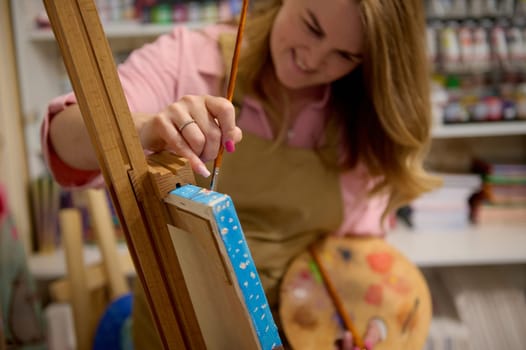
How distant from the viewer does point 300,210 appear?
0.74 m

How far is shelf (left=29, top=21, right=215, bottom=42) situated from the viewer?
1.39 metres

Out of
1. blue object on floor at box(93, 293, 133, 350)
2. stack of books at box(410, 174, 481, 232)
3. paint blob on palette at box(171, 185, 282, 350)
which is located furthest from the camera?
stack of books at box(410, 174, 481, 232)

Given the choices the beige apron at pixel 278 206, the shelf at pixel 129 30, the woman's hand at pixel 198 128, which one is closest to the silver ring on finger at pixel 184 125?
the woman's hand at pixel 198 128

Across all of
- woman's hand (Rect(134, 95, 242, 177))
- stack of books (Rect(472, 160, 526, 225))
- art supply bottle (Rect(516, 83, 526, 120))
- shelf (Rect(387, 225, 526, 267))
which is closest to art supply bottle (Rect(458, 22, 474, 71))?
art supply bottle (Rect(516, 83, 526, 120))

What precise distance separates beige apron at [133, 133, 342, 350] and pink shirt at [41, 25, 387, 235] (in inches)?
1.1

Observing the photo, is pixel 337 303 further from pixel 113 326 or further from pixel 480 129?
pixel 480 129

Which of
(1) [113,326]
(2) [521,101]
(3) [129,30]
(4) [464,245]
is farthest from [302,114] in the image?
(2) [521,101]

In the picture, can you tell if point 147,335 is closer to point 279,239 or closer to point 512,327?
point 279,239

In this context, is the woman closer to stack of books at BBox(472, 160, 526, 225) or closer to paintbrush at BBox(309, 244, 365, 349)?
paintbrush at BBox(309, 244, 365, 349)

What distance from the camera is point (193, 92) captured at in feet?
1.90

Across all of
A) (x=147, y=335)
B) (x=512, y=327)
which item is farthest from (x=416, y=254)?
(x=147, y=335)

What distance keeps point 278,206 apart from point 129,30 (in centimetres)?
94

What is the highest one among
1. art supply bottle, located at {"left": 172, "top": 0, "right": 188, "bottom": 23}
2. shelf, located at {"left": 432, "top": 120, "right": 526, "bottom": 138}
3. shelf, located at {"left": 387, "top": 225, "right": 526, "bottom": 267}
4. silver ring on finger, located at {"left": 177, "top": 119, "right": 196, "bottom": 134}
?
art supply bottle, located at {"left": 172, "top": 0, "right": 188, "bottom": 23}

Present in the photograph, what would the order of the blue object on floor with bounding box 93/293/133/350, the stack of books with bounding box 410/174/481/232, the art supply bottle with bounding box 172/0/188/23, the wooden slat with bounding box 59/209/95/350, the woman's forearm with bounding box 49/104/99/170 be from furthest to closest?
the stack of books with bounding box 410/174/481/232
the art supply bottle with bounding box 172/0/188/23
the wooden slat with bounding box 59/209/95/350
the blue object on floor with bounding box 93/293/133/350
the woman's forearm with bounding box 49/104/99/170
